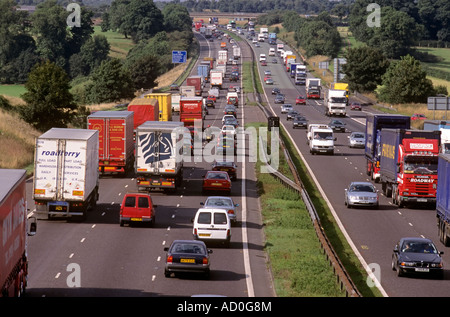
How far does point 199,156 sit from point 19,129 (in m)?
14.8

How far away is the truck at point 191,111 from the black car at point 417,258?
162 ft

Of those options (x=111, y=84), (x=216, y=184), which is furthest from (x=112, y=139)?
(x=111, y=84)

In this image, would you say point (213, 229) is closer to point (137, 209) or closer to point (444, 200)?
point (137, 209)

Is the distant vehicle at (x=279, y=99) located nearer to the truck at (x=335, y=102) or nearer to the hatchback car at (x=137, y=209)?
the truck at (x=335, y=102)

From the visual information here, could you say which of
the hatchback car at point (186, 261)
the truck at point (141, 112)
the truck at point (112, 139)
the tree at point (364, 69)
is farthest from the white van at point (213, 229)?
the tree at point (364, 69)

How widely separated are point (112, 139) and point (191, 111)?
26393 millimetres

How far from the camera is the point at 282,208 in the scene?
4872cm

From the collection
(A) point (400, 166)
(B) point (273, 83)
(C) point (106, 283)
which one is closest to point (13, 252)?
(C) point (106, 283)

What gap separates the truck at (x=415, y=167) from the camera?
164 ft

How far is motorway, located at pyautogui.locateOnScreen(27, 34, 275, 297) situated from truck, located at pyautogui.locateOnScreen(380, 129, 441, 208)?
8.30 meters

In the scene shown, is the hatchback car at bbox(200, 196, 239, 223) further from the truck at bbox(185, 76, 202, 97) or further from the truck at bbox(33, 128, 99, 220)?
the truck at bbox(185, 76, 202, 97)

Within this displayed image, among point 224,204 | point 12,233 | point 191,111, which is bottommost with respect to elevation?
point 191,111

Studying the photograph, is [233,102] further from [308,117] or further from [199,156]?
[199,156]

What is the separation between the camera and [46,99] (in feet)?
250
